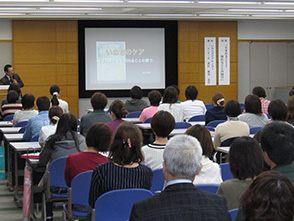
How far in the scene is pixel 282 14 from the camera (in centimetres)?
1343

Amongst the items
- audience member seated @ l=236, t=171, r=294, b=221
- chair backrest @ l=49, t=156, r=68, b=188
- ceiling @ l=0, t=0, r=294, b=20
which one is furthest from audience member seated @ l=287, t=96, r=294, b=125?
ceiling @ l=0, t=0, r=294, b=20

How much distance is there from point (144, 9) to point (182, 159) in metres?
9.93

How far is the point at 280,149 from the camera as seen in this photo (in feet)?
9.58

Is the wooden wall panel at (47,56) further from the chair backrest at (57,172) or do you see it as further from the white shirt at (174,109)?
the chair backrest at (57,172)

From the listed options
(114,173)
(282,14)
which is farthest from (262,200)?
(282,14)

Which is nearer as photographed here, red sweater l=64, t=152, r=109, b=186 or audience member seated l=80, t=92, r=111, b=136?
red sweater l=64, t=152, r=109, b=186

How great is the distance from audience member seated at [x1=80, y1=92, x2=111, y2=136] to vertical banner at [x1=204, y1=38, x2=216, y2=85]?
8422 mm

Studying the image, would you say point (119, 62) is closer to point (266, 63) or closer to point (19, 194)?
point (266, 63)

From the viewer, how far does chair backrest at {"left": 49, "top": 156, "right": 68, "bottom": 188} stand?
478 centimetres

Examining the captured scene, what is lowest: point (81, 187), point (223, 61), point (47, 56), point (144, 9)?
point (81, 187)

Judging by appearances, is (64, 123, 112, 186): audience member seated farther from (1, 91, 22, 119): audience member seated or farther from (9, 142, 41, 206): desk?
(1, 91, 22, 119): audience member seated

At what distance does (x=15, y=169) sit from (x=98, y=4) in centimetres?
519

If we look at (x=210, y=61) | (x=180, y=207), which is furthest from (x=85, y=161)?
(x=210, y=61)

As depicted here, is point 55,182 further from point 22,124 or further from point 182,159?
point 22,124
